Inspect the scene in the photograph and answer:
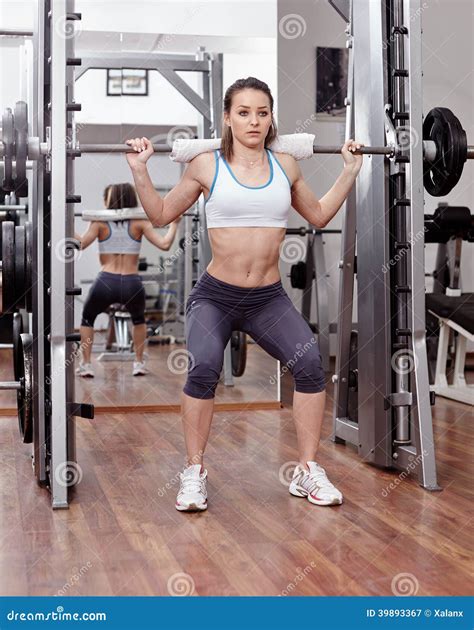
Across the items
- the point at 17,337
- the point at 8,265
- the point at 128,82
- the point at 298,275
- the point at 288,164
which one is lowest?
the point at 17,337

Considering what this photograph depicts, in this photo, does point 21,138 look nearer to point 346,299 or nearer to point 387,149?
point 387,149

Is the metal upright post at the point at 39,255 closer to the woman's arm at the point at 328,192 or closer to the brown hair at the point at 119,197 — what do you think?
the woman's arm at the point at 328,192

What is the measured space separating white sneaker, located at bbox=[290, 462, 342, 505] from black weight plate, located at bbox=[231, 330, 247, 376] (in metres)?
2.20

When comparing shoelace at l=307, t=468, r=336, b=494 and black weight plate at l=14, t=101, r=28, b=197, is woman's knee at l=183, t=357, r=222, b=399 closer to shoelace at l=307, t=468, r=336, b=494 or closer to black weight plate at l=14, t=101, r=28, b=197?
shoelace at l=307, t=468, r=336, b=494

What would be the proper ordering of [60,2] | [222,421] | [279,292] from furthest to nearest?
1. [222,421]
2. [279,292]
3. [60,2]

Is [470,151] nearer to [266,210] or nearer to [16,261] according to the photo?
[266,210]

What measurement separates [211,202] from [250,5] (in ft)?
7.64

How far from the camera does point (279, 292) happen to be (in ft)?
9.77

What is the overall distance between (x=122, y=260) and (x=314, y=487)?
8.80ft

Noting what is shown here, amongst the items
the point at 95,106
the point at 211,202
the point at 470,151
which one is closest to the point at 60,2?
the point at 211,202

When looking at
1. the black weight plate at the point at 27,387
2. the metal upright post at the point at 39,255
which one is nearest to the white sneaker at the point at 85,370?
the black weight plate at the point at 27,387

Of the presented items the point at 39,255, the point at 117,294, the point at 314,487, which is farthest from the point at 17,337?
the point at 117,294

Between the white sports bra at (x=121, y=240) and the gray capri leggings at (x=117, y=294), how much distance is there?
145mm

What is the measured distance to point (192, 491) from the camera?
A: 281 cm
